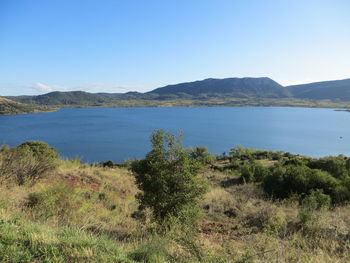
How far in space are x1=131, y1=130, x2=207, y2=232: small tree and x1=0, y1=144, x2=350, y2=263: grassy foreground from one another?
22.0 inches

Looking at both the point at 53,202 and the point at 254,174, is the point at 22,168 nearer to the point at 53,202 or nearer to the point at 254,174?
the point at 53,202

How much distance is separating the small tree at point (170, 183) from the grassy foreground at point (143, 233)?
56 cm

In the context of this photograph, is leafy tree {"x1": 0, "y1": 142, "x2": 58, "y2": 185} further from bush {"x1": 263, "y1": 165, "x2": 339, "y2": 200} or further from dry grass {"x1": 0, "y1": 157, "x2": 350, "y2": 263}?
bush {"x1": 263, "y1": 165, "x2": 339, "y2": 200}

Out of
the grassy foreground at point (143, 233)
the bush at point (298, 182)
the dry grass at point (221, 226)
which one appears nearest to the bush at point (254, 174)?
the bush at point (298, 182)

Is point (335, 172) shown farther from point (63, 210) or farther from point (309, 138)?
point (309, 138)

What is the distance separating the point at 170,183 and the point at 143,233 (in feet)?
4.86

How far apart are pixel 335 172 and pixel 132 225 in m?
17.1

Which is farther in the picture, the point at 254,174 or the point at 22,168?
the point at 254,174

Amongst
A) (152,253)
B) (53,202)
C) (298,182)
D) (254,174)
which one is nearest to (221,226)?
(152,253)

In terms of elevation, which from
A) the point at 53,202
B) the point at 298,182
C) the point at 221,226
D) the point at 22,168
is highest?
the point at 22,168

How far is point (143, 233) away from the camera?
16.7ft

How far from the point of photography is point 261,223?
6840mm

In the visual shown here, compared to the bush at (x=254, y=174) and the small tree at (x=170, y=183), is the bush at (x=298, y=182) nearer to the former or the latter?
the bush at (x=254, y=174)

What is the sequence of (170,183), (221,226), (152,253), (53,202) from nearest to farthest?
(152,253)
(53,202)
(170,183)
(221,226)
